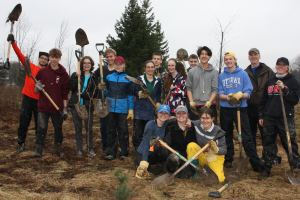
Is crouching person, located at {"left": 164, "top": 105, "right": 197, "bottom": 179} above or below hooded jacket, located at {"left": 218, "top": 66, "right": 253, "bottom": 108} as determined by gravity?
below

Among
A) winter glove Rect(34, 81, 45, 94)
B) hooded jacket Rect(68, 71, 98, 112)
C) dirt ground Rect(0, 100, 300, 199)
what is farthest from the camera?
hooded jacket Rect(68, 71, 98, 112)

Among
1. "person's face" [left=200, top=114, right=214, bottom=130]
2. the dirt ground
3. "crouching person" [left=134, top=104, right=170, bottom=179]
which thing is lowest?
the dirt ground

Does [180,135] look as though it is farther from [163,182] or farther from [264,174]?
[264,174]

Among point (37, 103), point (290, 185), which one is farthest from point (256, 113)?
point (37, 103)

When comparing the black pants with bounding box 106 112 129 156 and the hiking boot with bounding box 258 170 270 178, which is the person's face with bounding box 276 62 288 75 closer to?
the hiking boot with bounding box 258 170 270 178

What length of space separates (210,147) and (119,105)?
76.5 inches

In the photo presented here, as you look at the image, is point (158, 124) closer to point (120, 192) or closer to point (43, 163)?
point (120, 192)

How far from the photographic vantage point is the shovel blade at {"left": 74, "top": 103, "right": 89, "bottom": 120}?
4.41 m

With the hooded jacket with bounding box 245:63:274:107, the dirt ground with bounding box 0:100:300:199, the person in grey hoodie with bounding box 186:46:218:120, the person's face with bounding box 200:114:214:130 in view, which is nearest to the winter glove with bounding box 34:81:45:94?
the dirt ground with bounding box 0:100:300:199

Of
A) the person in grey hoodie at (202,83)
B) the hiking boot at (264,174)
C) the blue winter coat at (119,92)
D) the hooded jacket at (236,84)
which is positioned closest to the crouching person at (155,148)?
the person in grey hoodie at (202,83)

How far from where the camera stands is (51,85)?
4570 mm

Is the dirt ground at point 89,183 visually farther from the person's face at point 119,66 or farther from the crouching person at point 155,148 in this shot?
the person's face at point 119,66

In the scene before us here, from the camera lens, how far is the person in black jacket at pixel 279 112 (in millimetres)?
3498

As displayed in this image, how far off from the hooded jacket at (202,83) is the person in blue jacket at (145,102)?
29.0 inches
